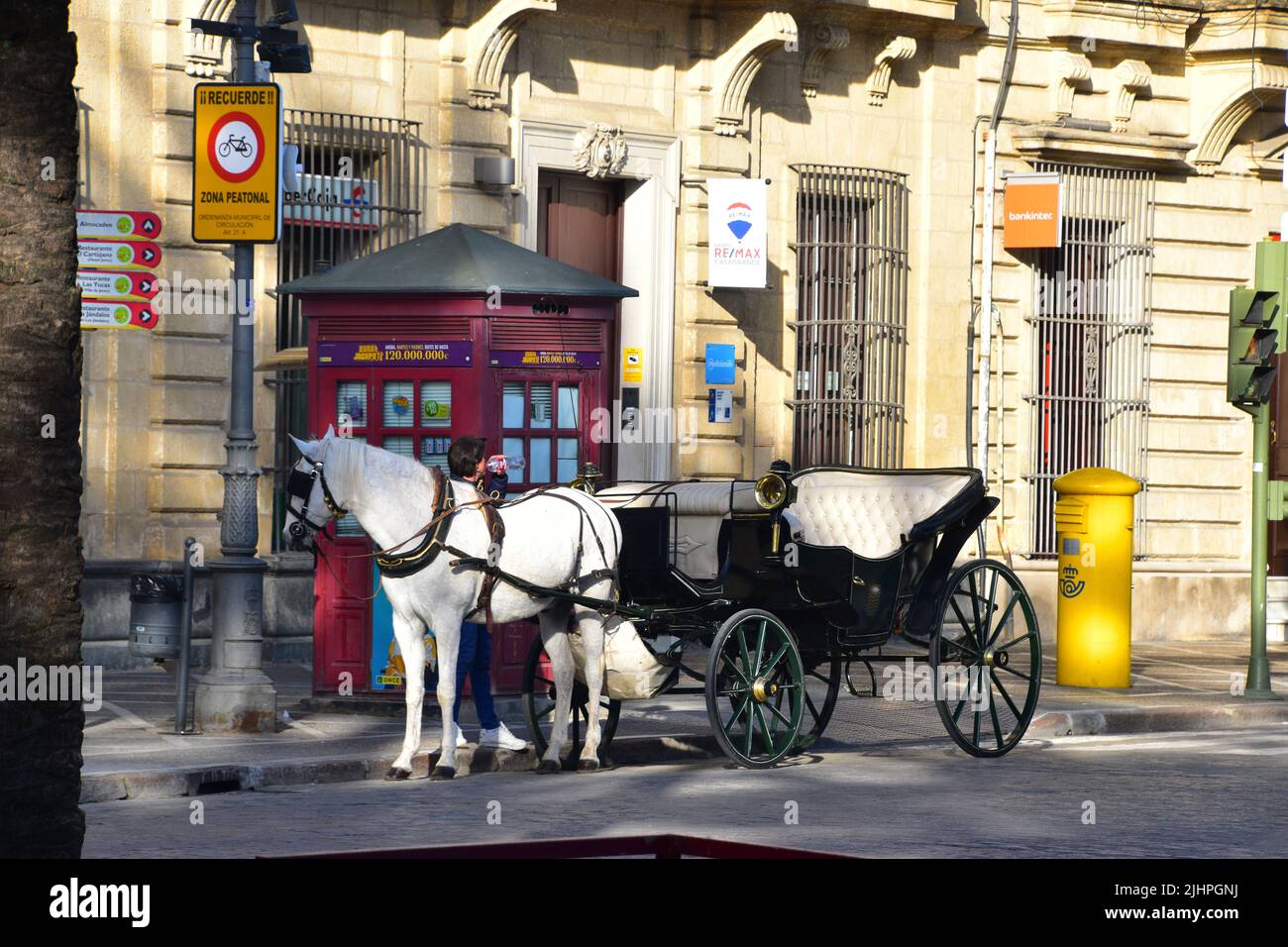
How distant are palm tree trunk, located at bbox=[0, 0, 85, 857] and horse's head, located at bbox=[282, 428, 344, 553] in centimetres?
677

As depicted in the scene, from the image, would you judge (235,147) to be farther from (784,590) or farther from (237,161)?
(784,590)

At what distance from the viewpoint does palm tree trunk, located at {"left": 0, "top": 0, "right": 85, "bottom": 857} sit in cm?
450

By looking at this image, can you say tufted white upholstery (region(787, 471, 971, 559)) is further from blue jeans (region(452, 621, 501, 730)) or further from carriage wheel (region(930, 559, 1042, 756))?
blue jeans (region(452, 621, 501, 730))

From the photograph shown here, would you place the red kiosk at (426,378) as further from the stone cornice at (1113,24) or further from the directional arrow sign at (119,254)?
the stone cornice at (1113,24)

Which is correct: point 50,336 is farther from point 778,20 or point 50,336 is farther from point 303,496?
point 778,20

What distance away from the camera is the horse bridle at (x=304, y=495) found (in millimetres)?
11359

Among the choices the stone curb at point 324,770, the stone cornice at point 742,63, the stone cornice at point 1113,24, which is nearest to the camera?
the stone curb at point 324,770

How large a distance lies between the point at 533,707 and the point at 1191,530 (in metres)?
A: 12.8

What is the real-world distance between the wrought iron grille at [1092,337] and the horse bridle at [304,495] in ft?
38.6

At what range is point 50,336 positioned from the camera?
4559mm

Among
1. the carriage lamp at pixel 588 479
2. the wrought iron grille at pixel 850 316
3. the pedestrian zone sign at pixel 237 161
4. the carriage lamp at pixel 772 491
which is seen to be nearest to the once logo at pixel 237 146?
the pedestrian zone sign at pixel 237 161

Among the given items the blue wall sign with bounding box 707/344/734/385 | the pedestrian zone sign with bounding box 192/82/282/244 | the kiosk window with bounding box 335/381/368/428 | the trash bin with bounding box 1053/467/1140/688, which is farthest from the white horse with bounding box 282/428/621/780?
the blue wall sign with bounding box 707/344/734/385

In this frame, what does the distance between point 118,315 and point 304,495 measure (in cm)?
572
